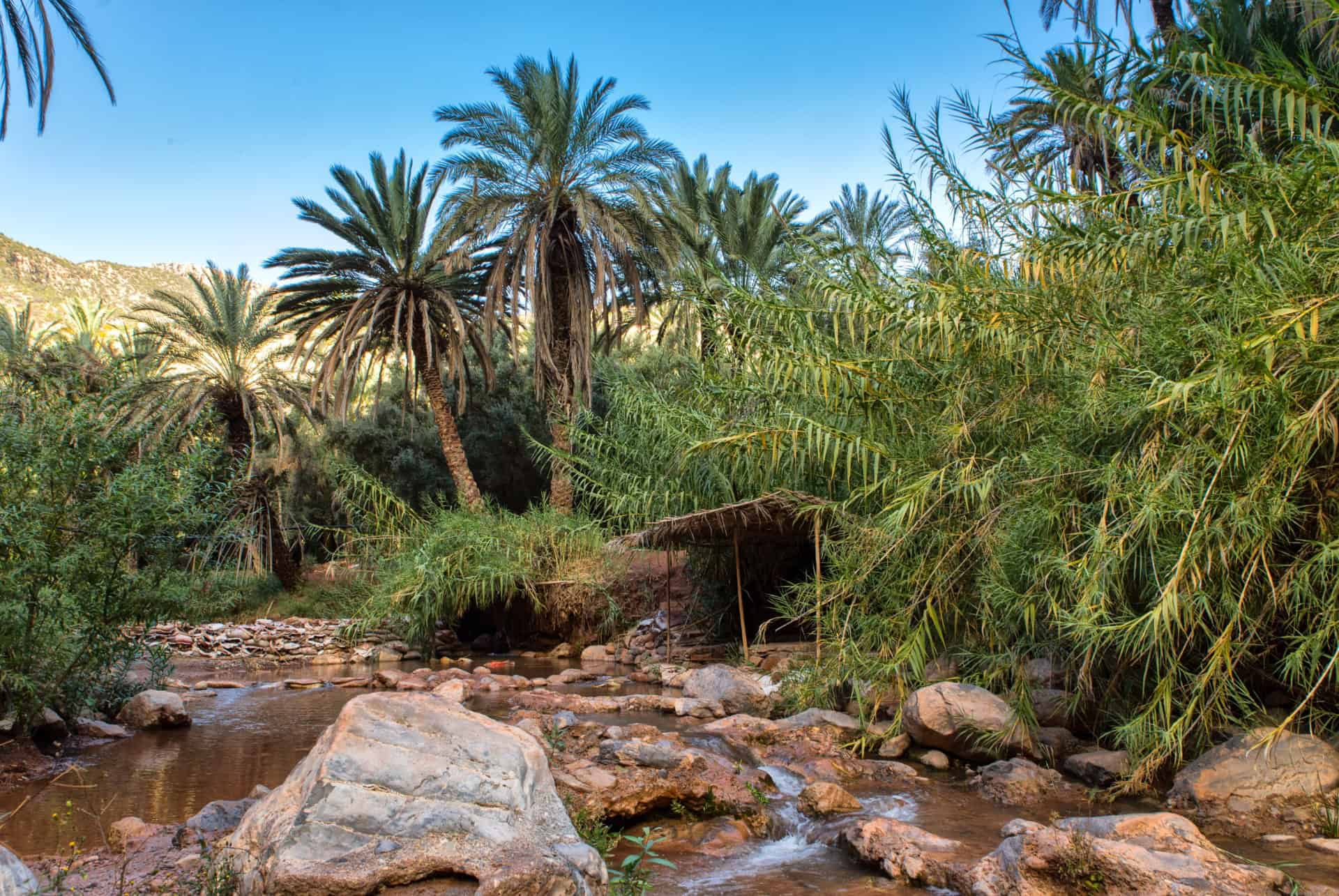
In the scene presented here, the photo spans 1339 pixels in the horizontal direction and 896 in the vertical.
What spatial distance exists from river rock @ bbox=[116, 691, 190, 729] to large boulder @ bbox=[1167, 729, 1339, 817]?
8.73 meters

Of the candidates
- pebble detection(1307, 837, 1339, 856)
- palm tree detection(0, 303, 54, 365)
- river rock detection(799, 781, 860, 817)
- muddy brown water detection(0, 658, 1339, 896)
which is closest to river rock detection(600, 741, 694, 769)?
muddy brown water detection(0, 658, 1339, 896)

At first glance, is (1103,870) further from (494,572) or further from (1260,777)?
(494,572)

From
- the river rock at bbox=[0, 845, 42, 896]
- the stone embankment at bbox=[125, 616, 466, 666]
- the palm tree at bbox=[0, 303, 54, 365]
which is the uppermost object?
the palm tree at bbox=[0, 303, 54, 365]

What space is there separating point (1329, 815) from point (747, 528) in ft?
24.8

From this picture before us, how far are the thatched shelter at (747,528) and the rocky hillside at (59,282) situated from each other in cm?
3808

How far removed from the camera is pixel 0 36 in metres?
8.44

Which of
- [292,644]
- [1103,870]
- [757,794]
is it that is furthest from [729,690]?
[292,644]

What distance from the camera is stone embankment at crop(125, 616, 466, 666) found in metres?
15.2

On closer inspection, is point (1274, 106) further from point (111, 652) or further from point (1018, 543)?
point (111, 652)

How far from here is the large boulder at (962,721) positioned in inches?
262

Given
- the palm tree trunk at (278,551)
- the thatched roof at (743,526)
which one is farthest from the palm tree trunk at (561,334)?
the palm tree trunk at (278,551)

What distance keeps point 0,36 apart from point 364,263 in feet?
31.7

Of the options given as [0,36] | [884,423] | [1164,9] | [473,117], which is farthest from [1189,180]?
[473,117]

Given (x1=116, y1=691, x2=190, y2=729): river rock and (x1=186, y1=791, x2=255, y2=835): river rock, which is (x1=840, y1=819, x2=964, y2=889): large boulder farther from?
(x1=116, y1=691, x2=190, y2=729): river rock
